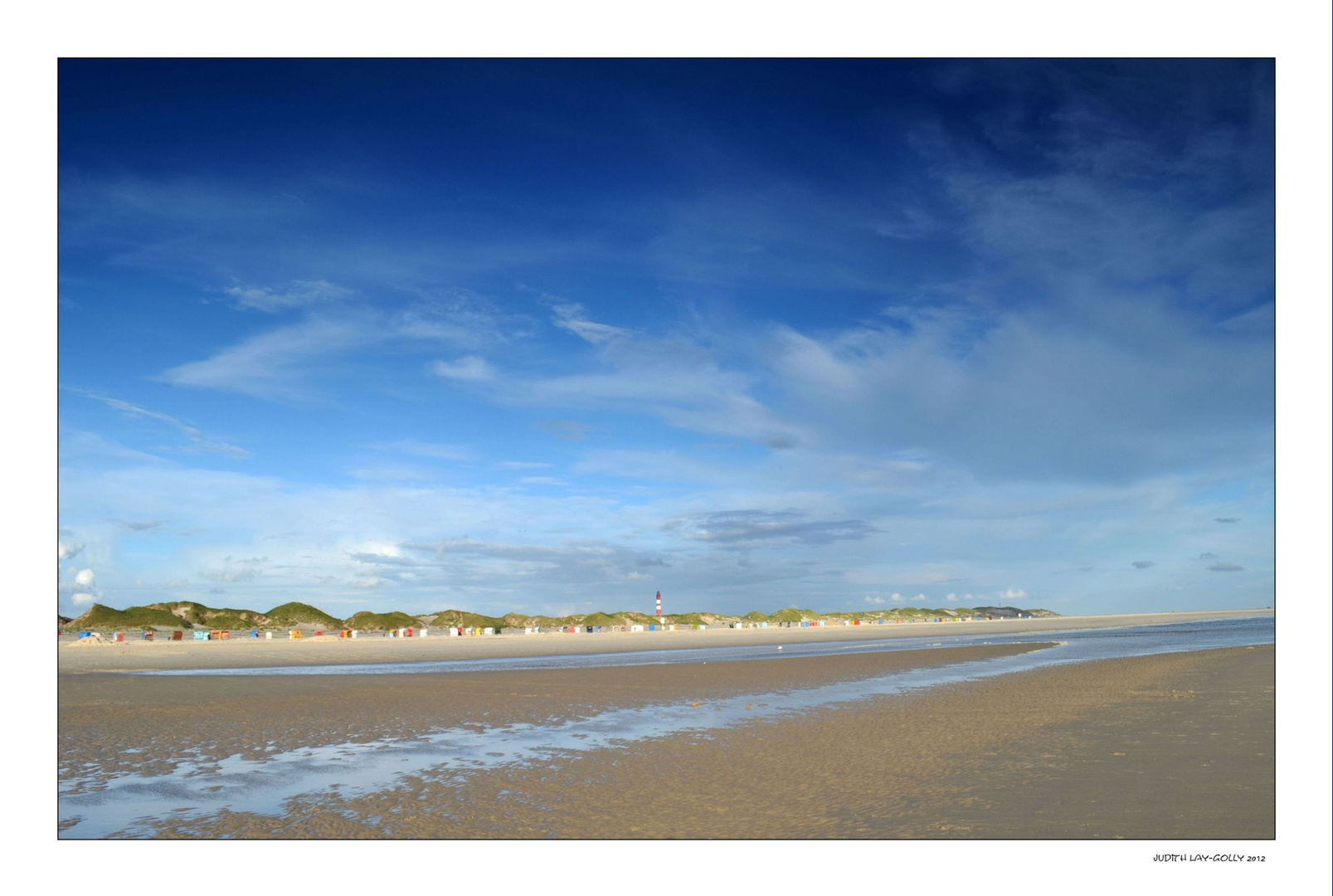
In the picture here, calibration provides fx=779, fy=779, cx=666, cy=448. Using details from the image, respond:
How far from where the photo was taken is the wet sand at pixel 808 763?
947 centimetres

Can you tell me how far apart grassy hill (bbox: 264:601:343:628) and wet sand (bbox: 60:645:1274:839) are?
3298 inches

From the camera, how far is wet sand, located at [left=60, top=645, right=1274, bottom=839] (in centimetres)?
947

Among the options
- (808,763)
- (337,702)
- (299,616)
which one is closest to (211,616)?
(299,616)

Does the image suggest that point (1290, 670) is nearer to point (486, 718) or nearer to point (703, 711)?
point (703, 711)

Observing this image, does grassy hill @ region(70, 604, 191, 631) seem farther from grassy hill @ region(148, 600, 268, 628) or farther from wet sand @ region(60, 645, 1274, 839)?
wet sand @ region(60, 645, 1274, 839)

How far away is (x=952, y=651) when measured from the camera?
45.0 meters

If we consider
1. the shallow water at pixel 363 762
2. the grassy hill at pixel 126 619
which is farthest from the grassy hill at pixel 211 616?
the shallow water at pixel 363 762

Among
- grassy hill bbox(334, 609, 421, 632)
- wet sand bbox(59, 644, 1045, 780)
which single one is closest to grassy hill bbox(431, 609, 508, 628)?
grassy hill bbox(334, 609, 421, 632)

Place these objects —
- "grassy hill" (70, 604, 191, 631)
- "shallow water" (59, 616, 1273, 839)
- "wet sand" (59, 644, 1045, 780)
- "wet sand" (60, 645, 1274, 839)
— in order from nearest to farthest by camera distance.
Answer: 1. "wet sand" (60, 645, 1274, 839)
2. "shallow water" (59, 616, 1273, 839)
3. "wet sand" (59, 644, 1045, 780)
4. "grassy hill" (70, 604, 191, 631)

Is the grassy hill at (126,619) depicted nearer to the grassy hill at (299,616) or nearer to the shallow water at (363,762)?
the grassy hill at (299,616)

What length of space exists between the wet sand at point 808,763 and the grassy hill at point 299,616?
8378 centimetres

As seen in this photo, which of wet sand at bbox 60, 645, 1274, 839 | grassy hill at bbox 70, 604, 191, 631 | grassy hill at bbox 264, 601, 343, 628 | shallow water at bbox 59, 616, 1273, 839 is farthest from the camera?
grassy hill at bbox 264, 601, 343, 628

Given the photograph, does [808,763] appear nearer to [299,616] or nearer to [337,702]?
[337,702]
